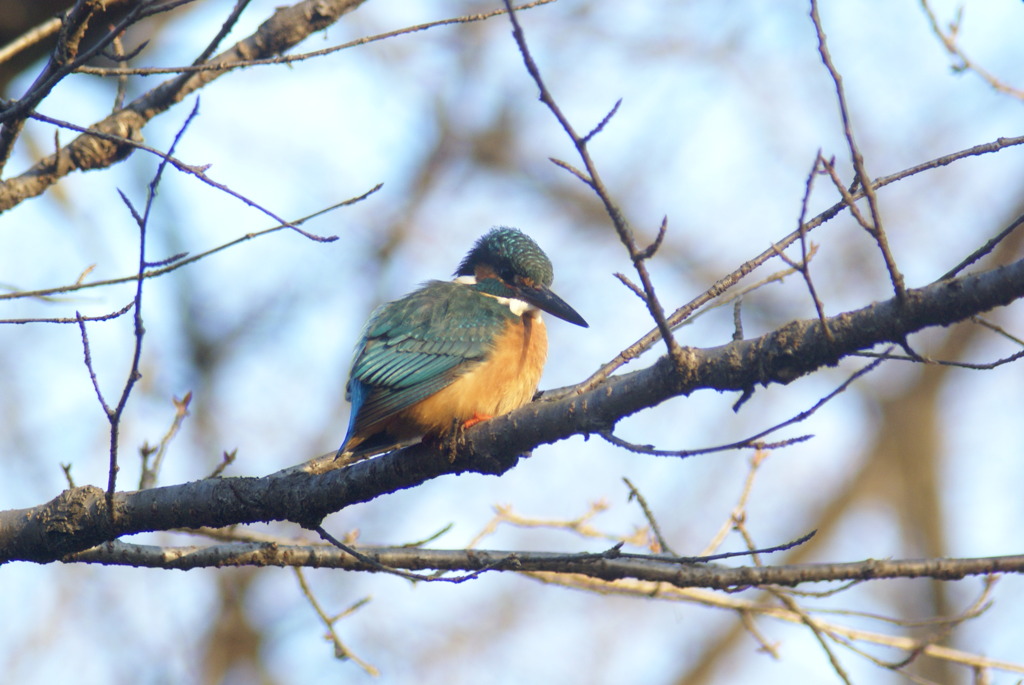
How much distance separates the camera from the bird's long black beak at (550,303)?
13.5ft

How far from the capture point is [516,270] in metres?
4.57

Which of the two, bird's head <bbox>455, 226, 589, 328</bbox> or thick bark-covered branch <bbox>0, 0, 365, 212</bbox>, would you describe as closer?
thick bark-covered branch <bbox>0, 0, 365, 212</bbox>

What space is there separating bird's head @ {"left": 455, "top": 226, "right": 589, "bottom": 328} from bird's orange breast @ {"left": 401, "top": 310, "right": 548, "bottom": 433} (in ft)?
0.60

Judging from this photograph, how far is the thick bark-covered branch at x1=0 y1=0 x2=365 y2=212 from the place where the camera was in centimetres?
371

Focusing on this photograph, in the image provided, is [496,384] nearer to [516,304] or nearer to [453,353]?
[453,353]

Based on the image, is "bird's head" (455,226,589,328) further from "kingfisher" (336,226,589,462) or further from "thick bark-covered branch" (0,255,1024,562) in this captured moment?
"thick bark-covered branch" (0,255,1024,562)

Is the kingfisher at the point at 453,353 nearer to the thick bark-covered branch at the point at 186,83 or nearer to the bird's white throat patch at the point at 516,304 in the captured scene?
the bird's white throat patch at the point at 516,304

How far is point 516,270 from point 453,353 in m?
0.87

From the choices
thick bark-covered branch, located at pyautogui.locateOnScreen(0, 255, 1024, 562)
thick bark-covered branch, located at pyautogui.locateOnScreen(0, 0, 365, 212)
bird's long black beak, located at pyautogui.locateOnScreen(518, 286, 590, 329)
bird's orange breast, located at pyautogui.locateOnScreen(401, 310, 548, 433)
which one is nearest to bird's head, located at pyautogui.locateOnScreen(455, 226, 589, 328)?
bird's long black beak, located at pyautogui.locateOnScreen(518, 286, 590, 329)

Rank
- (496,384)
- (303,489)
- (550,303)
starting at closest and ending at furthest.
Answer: (303,489)
(496,384)
(550,303)

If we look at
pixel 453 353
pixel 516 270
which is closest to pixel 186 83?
pixel 453 353

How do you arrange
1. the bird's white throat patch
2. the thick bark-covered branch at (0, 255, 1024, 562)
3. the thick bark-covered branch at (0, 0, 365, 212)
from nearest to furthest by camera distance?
1. the thick bark-covered branch at (0, 255, 1024, 562)
2. the thick bark-covered branch at (0, 0, 365, 212)
3. the bird's white throat patch

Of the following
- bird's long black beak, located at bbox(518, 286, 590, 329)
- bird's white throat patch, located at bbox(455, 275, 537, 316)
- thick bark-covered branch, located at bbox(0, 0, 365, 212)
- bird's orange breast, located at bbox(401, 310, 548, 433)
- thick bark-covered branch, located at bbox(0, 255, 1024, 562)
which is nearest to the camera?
thick bark-covered branch, located at bbox(0, 255, 1024, 562)

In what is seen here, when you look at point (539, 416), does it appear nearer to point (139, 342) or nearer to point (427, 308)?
point (139, 342)
